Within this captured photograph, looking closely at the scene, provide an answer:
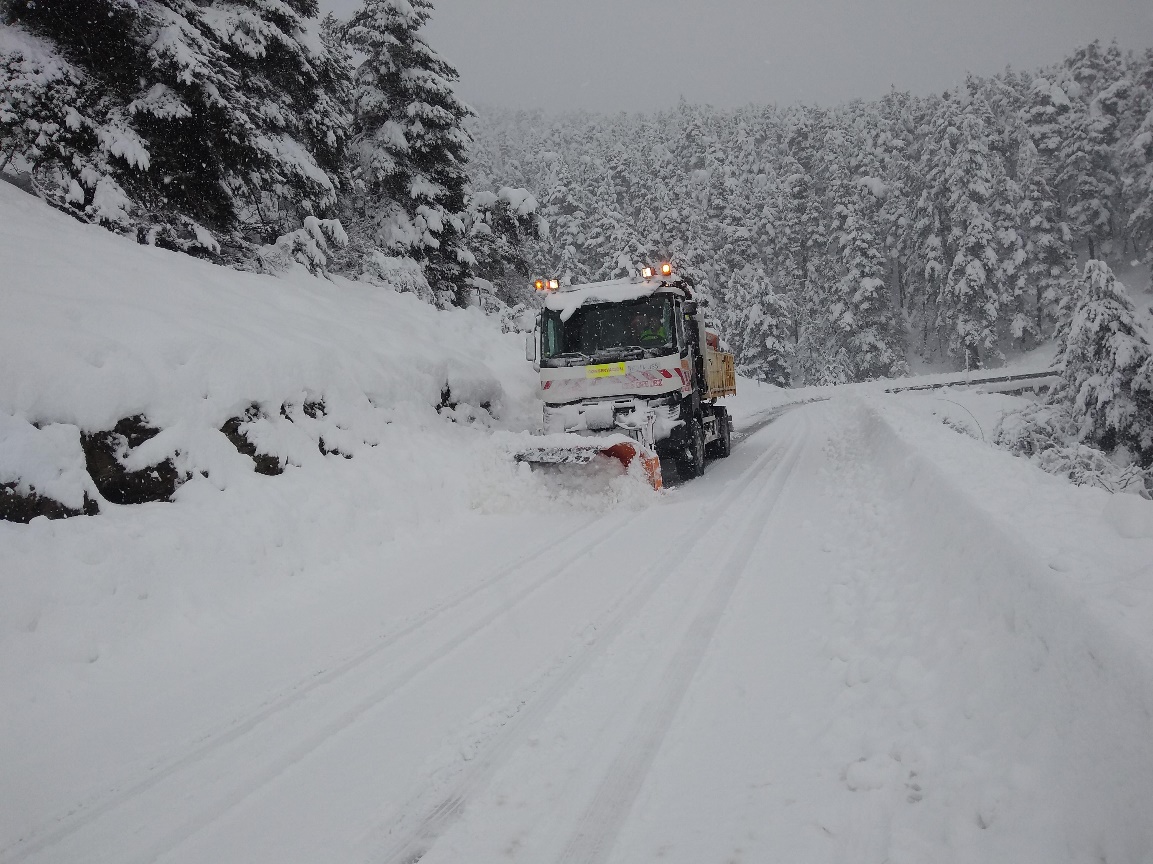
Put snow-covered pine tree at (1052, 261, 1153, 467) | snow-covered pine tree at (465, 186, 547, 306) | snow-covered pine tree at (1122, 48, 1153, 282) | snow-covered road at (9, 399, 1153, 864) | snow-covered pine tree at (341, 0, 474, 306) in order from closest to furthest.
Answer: snow-covered road at (9, 399, 1153, 864) < snow-covered pine tree at (341, 0, 474, 306) < snow-covered pine tree at (1052, 261, 1153, 467) < snow-covered pine tree at (465, 186, 547, 306) < snow-covered pine tree at (1122, 48, 1153, 282)

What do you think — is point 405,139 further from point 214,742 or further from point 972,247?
point 972,247

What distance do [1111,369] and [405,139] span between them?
19069 mm

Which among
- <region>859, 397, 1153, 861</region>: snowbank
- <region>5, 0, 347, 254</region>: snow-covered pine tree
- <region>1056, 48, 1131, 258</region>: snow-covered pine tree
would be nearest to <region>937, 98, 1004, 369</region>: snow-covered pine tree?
<region>1056, 48, 1131, 258</region>: snow-covered pine tree

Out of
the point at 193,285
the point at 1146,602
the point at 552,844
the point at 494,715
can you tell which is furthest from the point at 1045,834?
the point at 193,285

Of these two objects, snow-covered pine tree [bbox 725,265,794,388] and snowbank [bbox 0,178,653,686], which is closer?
snowbank [bbox 0,178,653,686]

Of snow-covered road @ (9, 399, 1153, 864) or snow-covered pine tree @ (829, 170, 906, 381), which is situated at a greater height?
snow-covered pine tree @ (829, 170, 906, 381)

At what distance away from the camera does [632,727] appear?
3092mm

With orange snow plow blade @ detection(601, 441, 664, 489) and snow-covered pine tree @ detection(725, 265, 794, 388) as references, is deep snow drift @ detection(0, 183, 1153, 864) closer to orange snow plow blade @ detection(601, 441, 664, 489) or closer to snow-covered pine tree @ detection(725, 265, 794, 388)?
orange snow plow blade @ detection(601, 441, 664, 489)

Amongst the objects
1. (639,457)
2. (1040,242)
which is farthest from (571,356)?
(1040,242)

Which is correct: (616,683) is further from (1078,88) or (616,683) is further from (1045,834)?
(1078,88)

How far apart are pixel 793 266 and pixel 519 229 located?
38.4 metres

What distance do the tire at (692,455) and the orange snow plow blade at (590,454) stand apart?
5.16ft

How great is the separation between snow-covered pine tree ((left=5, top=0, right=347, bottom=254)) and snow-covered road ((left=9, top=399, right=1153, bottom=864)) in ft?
26.3

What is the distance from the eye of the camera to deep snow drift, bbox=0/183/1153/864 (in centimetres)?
241
